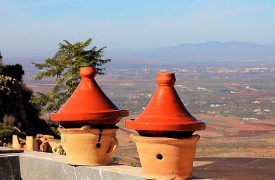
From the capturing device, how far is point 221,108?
123188mm

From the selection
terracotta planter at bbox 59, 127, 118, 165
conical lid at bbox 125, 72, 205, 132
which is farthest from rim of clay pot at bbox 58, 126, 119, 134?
conical lid at bbox 125, 72, 205, 132

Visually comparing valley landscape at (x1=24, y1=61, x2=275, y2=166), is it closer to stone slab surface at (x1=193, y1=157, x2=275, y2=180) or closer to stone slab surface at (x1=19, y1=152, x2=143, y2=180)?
stone slab surface at (x1=193, y1=157, x2=275, y2=180)

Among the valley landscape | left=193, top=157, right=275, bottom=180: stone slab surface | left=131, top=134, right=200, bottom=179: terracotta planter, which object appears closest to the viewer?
left=131, top=134, right=200, bottom=179: terracotta planter

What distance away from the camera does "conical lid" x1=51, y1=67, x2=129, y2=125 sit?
5.37 meters

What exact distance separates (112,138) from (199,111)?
106 meters

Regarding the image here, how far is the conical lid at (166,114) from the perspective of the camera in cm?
456

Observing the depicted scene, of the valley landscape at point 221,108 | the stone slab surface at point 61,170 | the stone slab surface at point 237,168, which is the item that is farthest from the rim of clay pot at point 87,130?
the stone slab surface at point 237,168

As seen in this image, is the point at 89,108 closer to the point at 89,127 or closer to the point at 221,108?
the point at 89,127

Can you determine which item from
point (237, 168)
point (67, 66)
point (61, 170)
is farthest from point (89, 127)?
point (237, 168)

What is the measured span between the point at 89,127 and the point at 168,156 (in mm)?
1033

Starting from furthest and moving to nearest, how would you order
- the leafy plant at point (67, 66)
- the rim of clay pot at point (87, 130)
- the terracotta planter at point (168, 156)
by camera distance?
the leafy plant at point (67, 66) → the rim of clay pot at point (87, 130) → the terracotta planter at point (168, 156)

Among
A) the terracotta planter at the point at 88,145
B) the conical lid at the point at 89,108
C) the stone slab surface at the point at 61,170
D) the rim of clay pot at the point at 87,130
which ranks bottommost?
the stone slab surface at the point at 61,170

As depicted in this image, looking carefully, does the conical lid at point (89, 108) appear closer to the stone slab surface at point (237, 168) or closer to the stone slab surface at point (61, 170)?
the stone slab surface at point (61, 170)

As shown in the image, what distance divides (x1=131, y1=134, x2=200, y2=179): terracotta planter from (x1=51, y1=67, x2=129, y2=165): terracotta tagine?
82 centimetres
